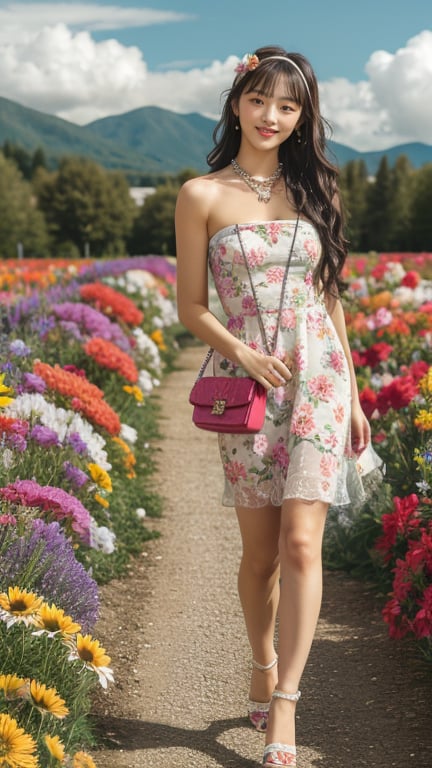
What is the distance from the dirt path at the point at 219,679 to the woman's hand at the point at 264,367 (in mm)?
1140

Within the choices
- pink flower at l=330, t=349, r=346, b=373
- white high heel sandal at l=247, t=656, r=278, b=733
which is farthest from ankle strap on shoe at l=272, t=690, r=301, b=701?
pink flower at l=330, t=349, r=346, b=373

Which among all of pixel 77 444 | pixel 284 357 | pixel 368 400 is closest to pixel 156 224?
pixel 368 400

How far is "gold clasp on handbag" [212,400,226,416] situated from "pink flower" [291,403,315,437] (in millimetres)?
199

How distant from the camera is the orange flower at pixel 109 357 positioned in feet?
20.8

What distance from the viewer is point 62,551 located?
316cm

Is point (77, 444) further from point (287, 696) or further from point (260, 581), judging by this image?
point (287, 696)

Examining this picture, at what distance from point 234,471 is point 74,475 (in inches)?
53.9

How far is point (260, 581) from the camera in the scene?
301 centimetres

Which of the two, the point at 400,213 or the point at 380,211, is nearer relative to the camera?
the point at 400,213

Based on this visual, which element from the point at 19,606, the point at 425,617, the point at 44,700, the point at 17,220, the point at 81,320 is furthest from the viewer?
the point at 17,220

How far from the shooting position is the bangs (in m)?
2.83

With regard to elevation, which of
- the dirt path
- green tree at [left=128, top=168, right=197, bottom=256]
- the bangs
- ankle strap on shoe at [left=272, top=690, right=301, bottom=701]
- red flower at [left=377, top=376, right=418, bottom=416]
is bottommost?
green tree at [left=128, top=168, right=197, bottom=256]

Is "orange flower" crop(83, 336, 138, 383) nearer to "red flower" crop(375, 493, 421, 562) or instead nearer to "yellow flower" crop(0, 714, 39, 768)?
"red flower" crop(375, 493, 421, 562)

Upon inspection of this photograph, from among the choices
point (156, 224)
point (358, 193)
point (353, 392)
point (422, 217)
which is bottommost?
point (156, 224)
